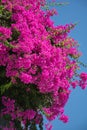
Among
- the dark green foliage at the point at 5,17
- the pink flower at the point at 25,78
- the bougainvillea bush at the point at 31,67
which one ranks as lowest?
the pink flower at the point at 25,78

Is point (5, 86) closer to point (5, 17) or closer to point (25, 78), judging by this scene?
point (25, 78)

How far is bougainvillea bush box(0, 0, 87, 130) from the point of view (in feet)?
5.36

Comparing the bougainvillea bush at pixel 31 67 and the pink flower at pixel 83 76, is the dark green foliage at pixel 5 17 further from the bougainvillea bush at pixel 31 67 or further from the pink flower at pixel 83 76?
the pink flower at pixel 83 76

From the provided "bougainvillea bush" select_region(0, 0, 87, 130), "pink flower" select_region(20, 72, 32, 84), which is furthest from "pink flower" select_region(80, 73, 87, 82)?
"pink flower" select_region(20, 72, 32, 84)

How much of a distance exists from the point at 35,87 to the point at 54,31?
0.36 m

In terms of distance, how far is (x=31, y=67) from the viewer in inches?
64.9

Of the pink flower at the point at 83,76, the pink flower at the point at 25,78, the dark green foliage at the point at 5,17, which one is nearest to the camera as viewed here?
the pink flower at the point at 25,78

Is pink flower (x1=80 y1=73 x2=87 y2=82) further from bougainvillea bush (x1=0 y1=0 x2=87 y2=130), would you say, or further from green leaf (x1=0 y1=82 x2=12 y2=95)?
green leaf (x1=0 y1=82 x2=12 y2=95)

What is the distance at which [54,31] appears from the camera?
77.0 inches

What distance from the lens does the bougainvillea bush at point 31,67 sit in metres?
1.63

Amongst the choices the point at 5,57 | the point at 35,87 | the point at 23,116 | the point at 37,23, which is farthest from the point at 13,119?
the point at 37,23

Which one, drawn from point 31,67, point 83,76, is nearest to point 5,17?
point 31,67

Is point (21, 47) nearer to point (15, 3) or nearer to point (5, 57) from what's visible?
point (5, 57)

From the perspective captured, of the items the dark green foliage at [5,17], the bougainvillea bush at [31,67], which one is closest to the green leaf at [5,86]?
the bougainvillea bush at [31,67]
